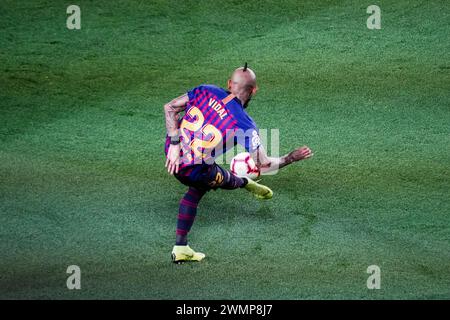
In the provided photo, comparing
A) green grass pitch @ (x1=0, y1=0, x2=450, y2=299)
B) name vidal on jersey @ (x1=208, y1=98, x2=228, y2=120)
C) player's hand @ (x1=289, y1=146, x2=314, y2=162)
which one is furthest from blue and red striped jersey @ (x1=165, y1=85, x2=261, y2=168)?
green grass pitch @ (x1=0, y1=0, x2=450, y2=299)

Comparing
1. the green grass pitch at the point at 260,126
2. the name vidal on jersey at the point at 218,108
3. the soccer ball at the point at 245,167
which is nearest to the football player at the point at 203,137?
the name vidal on jersey at the point at 218,108

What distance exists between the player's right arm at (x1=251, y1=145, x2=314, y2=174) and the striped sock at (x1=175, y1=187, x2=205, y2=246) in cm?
60

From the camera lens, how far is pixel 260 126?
34.0 feet

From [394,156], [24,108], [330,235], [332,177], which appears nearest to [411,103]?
[394,156]

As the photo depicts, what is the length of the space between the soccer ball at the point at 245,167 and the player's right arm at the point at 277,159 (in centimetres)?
45

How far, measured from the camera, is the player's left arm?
7738mm

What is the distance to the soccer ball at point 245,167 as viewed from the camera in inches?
338

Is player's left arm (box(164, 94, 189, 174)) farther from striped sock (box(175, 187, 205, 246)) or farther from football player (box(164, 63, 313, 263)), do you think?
striped sock (box(175, 187, 205, 246))

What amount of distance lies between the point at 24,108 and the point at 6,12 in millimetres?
2615

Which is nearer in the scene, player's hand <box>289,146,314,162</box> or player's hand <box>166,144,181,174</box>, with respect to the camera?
player's hand <box>166,144,181,174</box>

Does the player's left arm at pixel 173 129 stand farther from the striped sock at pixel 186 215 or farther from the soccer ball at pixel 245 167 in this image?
the soccer ball at pixel 245 167

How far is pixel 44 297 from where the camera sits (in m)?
7.22

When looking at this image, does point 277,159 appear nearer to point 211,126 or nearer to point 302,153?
point 302,153

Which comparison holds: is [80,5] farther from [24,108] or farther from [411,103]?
[411,103]
